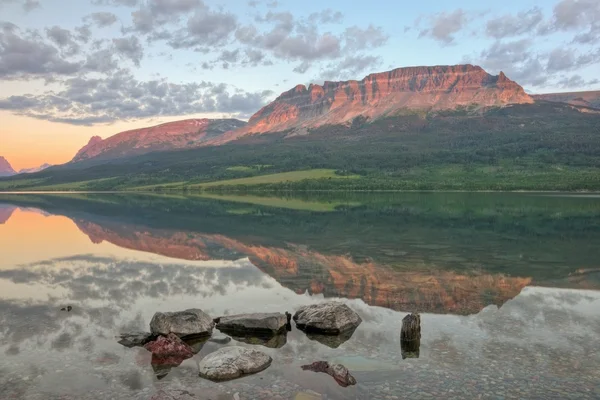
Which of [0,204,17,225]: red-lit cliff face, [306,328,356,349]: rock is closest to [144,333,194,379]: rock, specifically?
[306,328,356,349]: rock

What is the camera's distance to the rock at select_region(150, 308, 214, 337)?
21781 millimetres

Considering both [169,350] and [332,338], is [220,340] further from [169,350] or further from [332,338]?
[332,338]

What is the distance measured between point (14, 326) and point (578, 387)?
939 inches

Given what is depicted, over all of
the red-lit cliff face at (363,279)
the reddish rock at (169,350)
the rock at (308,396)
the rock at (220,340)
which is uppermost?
the reddish rock at (169,350)

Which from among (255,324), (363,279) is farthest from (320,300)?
(255,324)

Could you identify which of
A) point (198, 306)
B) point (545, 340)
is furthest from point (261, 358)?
point (545, 340)

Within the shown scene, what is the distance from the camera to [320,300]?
29.1m

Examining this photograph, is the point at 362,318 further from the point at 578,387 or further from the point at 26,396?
the point at 26,396

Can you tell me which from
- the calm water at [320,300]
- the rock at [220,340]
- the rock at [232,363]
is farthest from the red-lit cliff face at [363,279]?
the rock at [232,363]

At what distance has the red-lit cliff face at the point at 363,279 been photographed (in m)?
28.5

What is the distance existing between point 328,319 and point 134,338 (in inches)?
342

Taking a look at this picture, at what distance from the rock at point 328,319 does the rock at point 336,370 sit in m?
4.33

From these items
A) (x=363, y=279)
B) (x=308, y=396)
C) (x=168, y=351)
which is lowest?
(x=363, y=279)

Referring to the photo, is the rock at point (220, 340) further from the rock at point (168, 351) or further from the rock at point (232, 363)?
the rock at point (232, 363)
